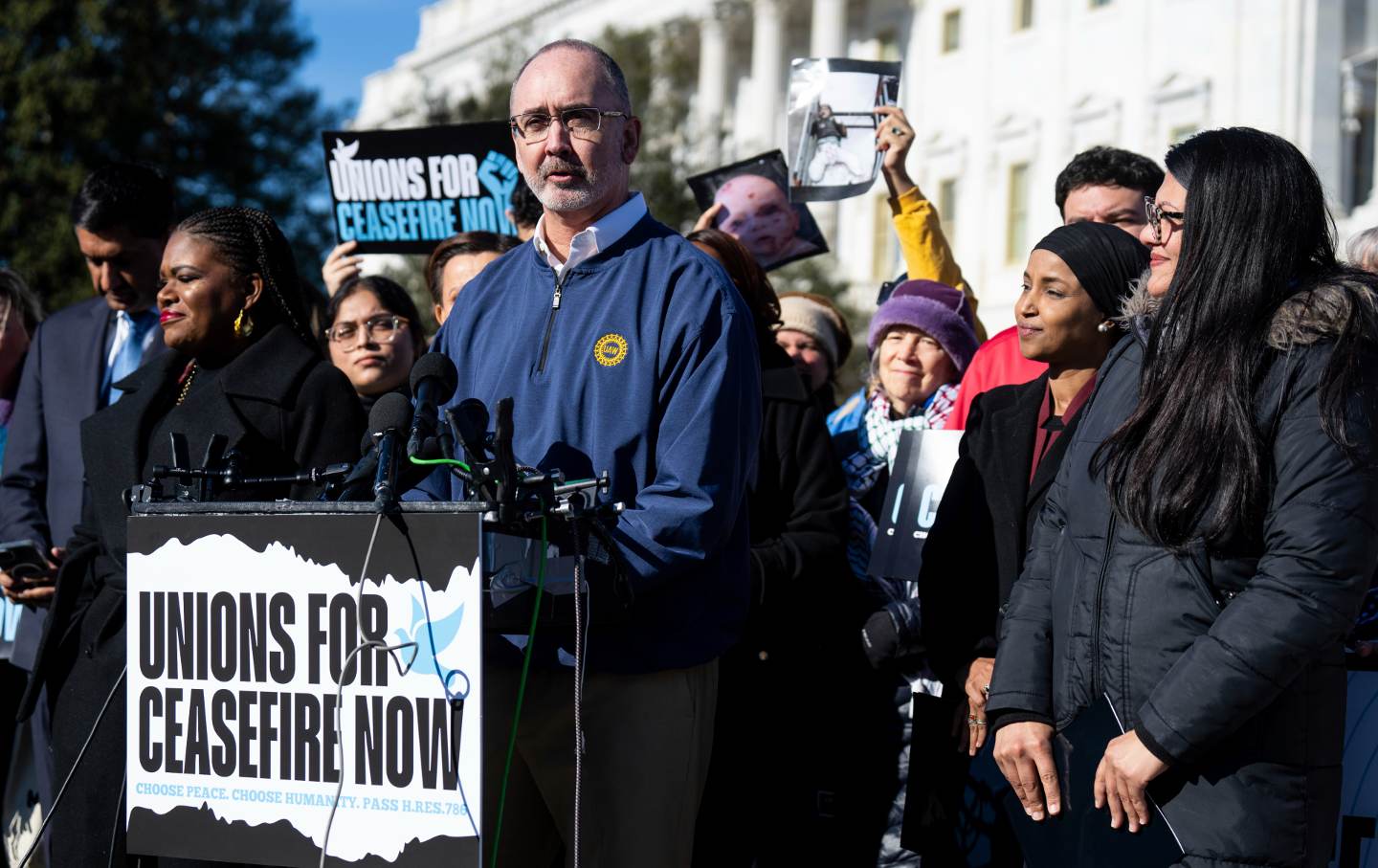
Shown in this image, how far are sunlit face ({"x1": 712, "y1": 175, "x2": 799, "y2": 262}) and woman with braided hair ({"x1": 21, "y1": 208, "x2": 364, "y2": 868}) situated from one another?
2.94 meters

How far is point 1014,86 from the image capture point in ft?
133

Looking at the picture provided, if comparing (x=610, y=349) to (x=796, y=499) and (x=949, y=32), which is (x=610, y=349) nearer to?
(x=796, y=499)

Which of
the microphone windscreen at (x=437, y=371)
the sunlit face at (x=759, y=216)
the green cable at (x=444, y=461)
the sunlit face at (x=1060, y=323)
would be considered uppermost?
the sunlit face at (x=759, y=216)

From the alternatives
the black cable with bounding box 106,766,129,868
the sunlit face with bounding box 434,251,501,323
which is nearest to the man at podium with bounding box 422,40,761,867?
the black cable with bounding box 106,766,129,868

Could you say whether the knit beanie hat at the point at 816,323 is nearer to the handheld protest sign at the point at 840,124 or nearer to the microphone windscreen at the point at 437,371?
the handheld protest sign at the point at 840,124

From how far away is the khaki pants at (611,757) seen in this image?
11.2ft

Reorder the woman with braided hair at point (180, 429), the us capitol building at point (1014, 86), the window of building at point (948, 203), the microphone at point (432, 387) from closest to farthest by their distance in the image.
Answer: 1. the microphone at point (432, 387)
2. the woman with braided hair at point (180, 429)
3. the us capitol building at point (1014, 86)
4. the window of building at point (948, 203)

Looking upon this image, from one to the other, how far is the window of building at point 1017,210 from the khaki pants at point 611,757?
3659 cm

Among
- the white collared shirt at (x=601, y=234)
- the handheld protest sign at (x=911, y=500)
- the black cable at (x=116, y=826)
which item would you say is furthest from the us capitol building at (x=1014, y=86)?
the black cable at (x=116, y=826)

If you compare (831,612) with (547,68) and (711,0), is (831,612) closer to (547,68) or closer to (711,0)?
(547,68)

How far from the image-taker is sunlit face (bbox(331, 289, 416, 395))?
579cm

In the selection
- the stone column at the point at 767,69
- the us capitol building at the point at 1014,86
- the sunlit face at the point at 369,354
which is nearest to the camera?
the sunlit face at the point at 369,354

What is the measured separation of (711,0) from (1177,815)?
47.3 metres

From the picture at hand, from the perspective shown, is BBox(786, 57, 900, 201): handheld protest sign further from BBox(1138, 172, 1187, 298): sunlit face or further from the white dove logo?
BBox(1138, 172, 1187, 298): sunlit face
